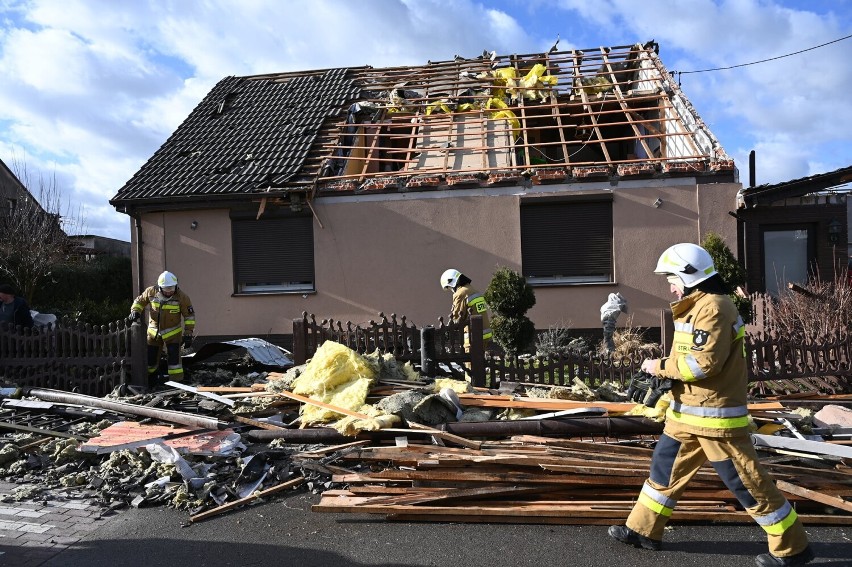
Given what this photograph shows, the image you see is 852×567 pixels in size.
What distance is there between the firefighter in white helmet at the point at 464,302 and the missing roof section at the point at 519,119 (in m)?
3.57

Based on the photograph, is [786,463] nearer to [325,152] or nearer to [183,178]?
[325,152]

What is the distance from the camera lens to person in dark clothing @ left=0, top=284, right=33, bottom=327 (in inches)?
360

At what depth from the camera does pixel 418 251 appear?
12.5 m

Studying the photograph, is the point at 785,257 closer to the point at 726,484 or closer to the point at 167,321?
the point at 726,484

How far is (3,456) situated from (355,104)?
10.8 meters

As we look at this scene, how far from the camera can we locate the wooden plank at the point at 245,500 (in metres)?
4.70

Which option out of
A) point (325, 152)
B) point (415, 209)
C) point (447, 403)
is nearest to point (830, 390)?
point (447, 403)

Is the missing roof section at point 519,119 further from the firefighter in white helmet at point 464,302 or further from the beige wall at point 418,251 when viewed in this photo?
the firefighter in white helmet at point 464,302

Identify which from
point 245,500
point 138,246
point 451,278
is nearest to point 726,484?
point 245,500

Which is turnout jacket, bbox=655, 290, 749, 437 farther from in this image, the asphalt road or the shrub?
the shrub

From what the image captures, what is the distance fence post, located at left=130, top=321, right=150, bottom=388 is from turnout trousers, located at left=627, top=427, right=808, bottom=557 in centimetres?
633

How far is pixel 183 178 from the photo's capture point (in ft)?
43.3

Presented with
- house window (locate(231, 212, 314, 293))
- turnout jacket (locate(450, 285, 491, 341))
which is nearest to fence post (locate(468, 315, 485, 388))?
turnout jacket (locate(450, 285, 491, 341))

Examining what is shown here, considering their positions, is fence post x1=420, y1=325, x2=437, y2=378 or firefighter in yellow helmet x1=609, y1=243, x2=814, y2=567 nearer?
firefighter in yellow helmet x1=609, y1=243, x2=814, y2=567
